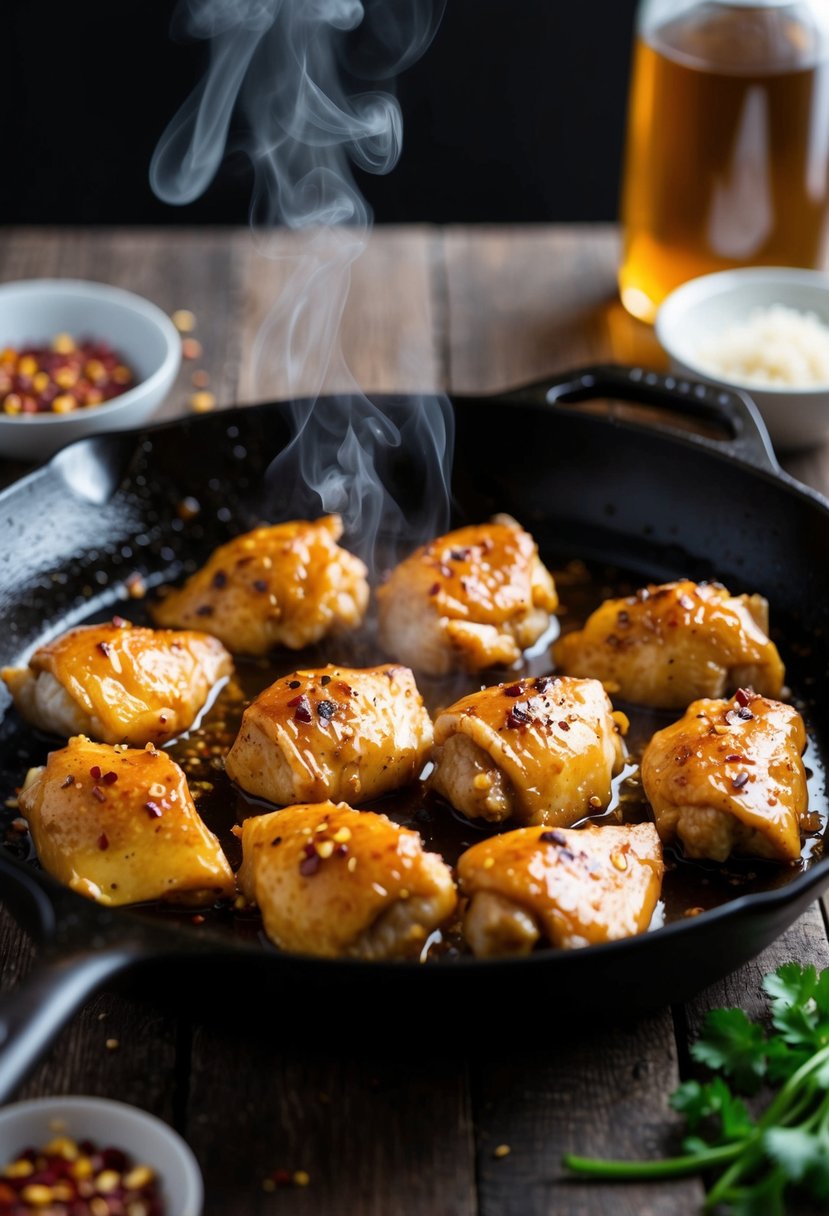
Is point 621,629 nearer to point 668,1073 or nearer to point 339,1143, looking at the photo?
Result: point 668,1073

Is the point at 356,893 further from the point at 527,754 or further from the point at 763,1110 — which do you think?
the point at 763,1110

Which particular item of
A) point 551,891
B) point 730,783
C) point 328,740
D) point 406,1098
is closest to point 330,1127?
point 406,1098

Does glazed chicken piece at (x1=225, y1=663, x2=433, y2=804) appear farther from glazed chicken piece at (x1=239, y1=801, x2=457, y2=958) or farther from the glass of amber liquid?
the glass of amber liquid

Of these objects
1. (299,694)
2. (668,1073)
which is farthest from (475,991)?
(299,694)

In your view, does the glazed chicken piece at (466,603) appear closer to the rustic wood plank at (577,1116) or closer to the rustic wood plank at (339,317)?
the rustic wood plank at (577,1116)

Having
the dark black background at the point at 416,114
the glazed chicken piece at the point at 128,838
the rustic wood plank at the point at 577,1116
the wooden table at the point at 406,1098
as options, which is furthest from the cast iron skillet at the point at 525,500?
the dark black background at the point at 416,114

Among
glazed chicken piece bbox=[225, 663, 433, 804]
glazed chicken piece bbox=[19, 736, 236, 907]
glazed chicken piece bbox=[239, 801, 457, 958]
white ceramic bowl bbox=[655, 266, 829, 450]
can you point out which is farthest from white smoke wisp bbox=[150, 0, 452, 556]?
glazed chicken piece bbox=[239, 801, 457, 958]

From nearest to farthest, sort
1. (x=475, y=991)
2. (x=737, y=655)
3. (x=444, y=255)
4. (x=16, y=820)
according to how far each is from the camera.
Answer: (x=475, y=991), (x=16, y=820), (x=737, y=655), (x=444, y=255)
